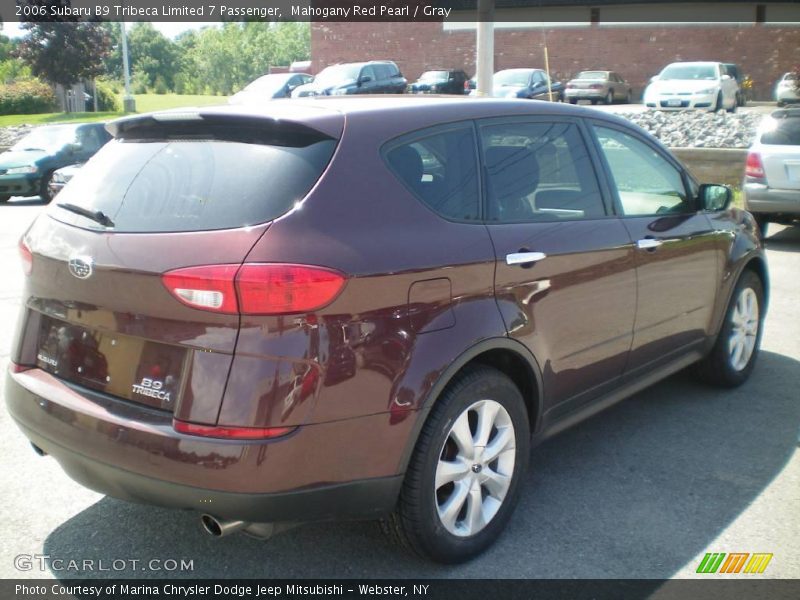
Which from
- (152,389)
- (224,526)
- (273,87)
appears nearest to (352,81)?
(273,87)

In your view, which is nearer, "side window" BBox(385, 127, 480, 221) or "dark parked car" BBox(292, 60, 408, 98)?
"side window" BBox(385, 127, 480, 221)

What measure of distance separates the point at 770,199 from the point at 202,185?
8865mm

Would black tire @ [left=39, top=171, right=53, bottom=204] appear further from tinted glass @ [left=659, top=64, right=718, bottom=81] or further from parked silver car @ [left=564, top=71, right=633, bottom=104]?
parked silver car @ [left=564, top=71, right=633, bottom=104]

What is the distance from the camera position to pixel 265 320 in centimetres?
279

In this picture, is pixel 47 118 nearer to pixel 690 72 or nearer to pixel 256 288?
pixel 690 72

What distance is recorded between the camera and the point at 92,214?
10.8ft

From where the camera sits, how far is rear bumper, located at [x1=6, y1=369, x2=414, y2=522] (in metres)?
2.82

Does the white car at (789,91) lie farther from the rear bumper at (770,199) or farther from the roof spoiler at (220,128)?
the roof spoiler at (220,128)

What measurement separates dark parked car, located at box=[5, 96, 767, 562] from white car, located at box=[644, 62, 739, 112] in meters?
25.3

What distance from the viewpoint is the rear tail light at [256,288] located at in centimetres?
278

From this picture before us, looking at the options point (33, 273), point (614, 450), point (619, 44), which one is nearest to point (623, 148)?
point (614, 450)

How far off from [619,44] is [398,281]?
138 feet

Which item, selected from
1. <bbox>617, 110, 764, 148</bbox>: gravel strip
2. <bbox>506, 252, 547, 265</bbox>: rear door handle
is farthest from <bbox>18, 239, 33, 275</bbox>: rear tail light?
<bbox>617, 110, 764, 148</bbox>: gravel strip

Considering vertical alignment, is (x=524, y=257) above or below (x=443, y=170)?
below
